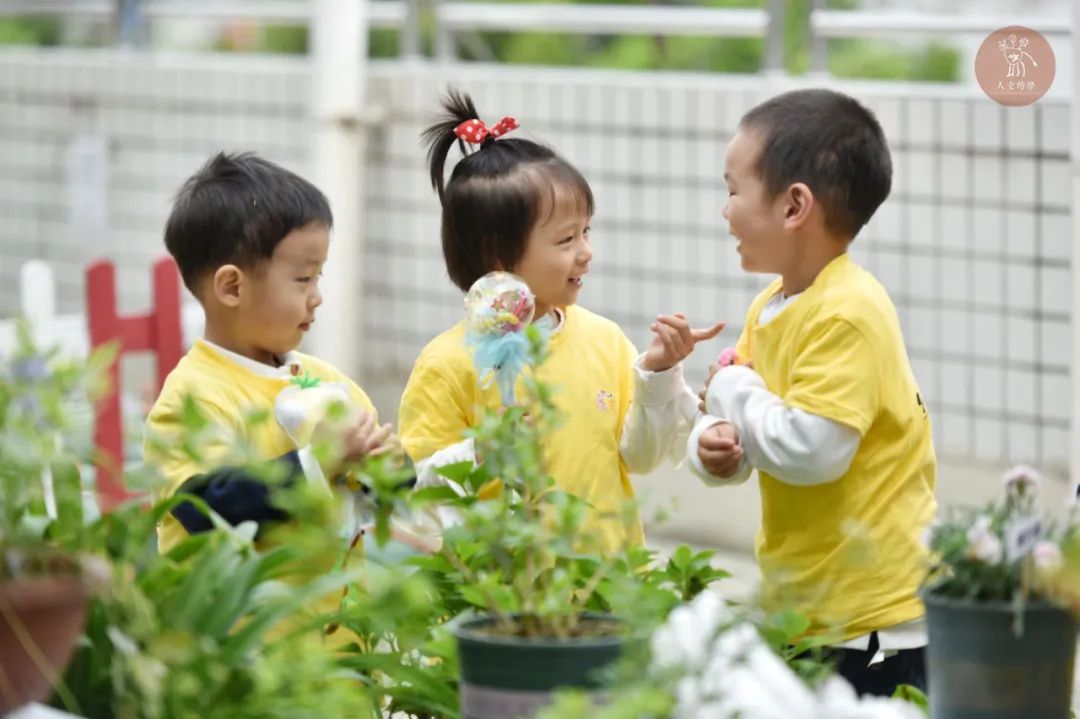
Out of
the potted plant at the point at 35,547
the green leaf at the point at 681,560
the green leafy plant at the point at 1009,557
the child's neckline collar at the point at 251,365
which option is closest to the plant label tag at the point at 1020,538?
the green leafy plant at the point at 1009,557

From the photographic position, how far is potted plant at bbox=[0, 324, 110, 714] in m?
1.83

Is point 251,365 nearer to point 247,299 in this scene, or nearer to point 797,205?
point 247,299

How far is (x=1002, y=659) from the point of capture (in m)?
1.98

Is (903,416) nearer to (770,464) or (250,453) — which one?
(770,464)

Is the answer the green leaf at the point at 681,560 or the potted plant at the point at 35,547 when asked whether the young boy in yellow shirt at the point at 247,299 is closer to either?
the green leaf at the point at 681,560

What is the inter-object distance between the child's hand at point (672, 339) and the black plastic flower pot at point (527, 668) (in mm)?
995

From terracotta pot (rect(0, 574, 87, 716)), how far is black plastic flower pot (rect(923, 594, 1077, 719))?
94 centimetres

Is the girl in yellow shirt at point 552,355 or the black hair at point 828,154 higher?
the black hair at point 828,154

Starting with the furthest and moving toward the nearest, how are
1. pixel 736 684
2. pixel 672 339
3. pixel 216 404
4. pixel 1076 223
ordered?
pixel 1076 223 < pixel 216 404 < pixel 672 339 < pixel 736 684

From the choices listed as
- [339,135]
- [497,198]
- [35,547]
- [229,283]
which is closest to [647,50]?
[339,135]

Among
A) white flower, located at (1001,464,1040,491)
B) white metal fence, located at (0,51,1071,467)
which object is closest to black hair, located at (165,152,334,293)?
white flower, located at (1001,464,1040,491)

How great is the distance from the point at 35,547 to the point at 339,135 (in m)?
5.08

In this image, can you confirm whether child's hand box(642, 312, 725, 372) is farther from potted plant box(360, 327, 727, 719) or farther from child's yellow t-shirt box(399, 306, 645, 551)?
potted plant box(360, 327, 727, 719)

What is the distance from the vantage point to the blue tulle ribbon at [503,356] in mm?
2908
